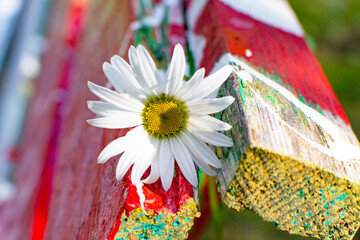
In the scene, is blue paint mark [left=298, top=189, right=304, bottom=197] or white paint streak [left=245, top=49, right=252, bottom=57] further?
white paint streak [left=245, top=49, right=252, bottom=57]

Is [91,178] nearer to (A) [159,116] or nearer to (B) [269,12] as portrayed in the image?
(A) [159,116]

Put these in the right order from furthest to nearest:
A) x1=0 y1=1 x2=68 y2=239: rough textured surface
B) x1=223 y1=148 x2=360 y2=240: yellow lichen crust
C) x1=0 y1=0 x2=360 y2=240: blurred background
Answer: x1=0 y1=0 x2=360 y2=240: blurred background → x1=0 y1=1 x2=68 y2=239: rough textured surface → x1=223 y1=148 x2=360 y2=240: yellow lichen crust

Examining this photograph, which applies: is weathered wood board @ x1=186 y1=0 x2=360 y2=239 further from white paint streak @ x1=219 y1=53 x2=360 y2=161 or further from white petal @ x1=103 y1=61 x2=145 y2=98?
white petal @ x1=103 y1=61 x2=145 y2=98

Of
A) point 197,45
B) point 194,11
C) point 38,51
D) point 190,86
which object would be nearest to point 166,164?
point 190,86

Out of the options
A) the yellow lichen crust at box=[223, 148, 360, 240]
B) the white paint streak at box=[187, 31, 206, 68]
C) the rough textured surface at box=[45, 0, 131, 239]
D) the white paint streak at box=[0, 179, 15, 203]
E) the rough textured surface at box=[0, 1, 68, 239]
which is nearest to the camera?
the yellow lichen crust at box=[223, 148, 360, 240]

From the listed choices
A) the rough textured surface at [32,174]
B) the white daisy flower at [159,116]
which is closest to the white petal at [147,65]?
the white daisy flower at [159,116]

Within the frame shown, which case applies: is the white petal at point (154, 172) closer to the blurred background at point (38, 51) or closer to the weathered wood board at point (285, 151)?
the weathered wood board at point (285, 151)

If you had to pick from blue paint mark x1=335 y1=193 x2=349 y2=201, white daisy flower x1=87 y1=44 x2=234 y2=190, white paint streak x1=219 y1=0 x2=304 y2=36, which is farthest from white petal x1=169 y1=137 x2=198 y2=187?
white paint streak x1=219 y1=0 x2=304 y2=36
